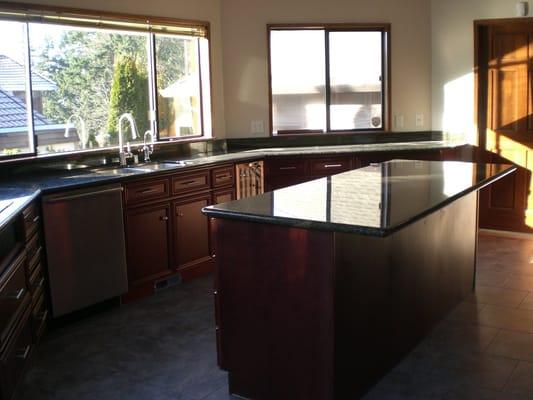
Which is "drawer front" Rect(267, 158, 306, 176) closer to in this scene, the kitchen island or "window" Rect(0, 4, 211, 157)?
"window" Rect(0, 4, 211, 157)

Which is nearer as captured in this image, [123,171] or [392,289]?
[392,289]

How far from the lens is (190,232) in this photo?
4789 millimetres

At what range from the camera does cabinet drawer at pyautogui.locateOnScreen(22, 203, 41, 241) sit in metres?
3.32

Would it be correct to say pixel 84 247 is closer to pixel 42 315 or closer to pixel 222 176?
pixel 42 315

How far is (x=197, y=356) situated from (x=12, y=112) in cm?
206

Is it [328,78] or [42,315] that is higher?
[328,78]

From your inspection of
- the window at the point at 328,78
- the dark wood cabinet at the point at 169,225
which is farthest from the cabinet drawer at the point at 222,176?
the window at the point at 328,78

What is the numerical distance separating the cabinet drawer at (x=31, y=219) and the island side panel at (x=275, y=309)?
112cm

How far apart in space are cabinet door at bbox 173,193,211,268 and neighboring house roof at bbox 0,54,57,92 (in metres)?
1.28

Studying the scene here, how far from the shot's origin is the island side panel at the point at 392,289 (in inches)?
104

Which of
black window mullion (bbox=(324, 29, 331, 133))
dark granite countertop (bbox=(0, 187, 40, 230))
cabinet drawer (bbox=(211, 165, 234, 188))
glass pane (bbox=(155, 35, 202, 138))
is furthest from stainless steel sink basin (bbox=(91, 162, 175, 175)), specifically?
black window mullion (bbox=(324, 29, 331, 133))

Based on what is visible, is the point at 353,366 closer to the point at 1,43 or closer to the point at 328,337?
the point at 328,337

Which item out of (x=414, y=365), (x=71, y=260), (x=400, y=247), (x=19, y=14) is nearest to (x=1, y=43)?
(x=19, y=14)

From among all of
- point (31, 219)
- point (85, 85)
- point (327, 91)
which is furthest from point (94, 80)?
point (327, 91)
